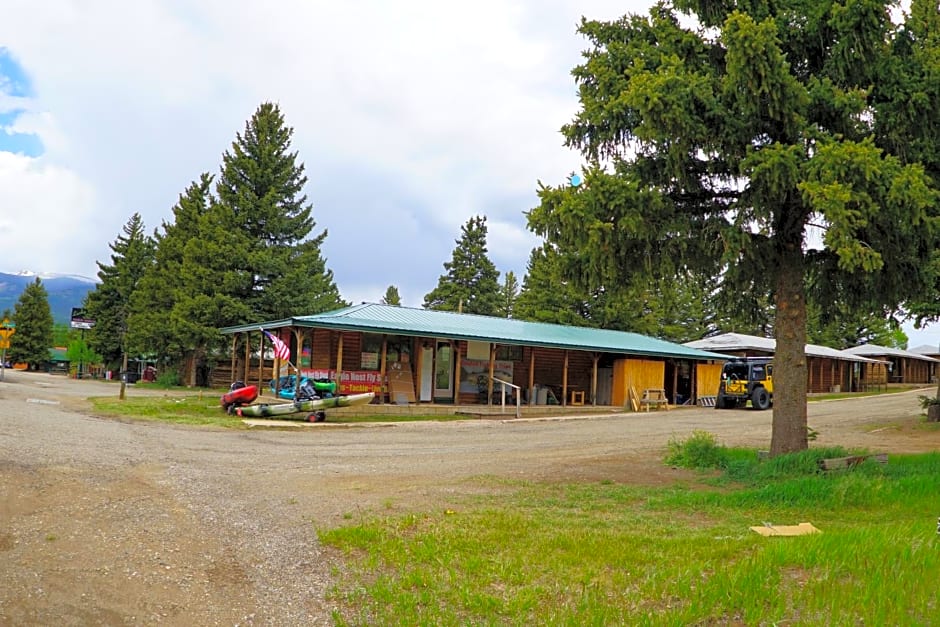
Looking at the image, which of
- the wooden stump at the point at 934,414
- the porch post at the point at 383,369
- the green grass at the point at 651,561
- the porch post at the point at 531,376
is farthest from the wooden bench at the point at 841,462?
the porch post at the point at 531,376

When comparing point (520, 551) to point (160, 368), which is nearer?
point (520, 551)

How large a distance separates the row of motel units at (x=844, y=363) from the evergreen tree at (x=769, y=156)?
26.9 meters

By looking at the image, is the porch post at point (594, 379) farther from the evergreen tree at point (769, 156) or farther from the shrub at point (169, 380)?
the shrub at point (169, 380)

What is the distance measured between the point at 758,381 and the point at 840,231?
2039 cm

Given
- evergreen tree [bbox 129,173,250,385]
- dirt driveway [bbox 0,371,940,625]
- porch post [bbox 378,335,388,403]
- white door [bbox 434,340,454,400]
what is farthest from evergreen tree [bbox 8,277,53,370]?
porch post [bbox 378,335,388,403]

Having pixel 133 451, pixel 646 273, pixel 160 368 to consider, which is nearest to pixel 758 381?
pixel 646 273

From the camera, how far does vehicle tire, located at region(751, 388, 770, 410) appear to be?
2694 cm

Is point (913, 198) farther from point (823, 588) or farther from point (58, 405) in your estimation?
point (58, 405)

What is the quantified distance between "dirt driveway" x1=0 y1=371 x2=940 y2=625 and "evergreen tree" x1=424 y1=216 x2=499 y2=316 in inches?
1455

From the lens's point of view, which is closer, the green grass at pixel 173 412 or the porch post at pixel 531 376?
the green grass at pixel 173 412

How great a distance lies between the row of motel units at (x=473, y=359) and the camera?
22.4 metres

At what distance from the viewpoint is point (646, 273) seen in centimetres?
1073

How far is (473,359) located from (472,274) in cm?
3112

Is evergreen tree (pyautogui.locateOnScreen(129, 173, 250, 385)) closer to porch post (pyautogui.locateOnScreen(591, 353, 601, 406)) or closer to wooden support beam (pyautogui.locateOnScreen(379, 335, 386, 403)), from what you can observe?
wooden support beam (pyautogui.locateOnScreen(379, 335, 386, 403))
